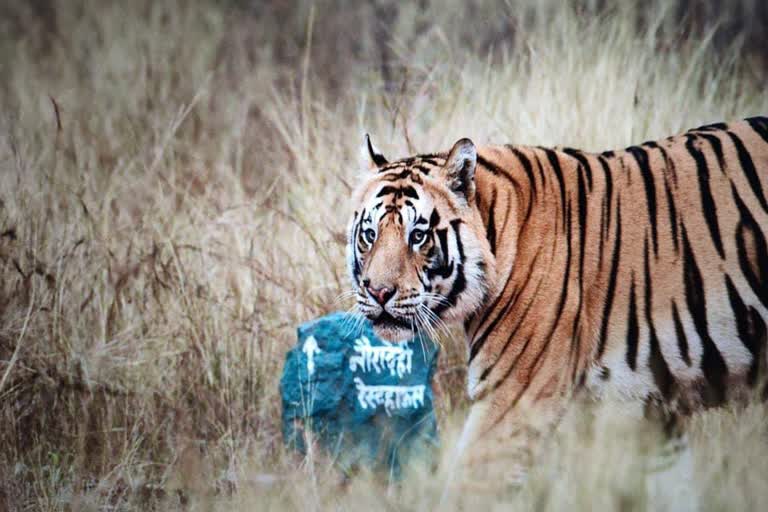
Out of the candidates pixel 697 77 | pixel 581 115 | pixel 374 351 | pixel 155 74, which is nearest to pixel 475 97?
pixel 581 115

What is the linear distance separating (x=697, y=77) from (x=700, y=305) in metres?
3.14

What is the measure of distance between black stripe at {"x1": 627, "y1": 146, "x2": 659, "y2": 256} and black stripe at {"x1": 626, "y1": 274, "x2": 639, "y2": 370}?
8.4 inches

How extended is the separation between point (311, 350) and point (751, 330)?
190 centimetres

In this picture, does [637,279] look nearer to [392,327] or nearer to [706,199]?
[706,199]

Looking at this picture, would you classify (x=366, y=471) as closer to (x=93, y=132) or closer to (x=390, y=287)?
(x=390, y=287)

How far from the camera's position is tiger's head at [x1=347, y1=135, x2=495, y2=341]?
3.79 metres

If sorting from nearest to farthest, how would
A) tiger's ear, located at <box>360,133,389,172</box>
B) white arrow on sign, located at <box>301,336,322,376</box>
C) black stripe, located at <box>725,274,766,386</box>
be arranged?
black stripe, located at <box>725,274,766,386</box>
tiger's ear, located at <box>360,133,389,172</box>
white arrow on sign, located at <box>301,336,322,376</box>

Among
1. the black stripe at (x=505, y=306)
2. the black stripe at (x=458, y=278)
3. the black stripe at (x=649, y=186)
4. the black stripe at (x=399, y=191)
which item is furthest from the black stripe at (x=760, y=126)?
the black stripe at (x=399, y=191)

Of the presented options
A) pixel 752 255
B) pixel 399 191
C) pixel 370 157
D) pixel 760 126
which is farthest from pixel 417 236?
pixel 760 126

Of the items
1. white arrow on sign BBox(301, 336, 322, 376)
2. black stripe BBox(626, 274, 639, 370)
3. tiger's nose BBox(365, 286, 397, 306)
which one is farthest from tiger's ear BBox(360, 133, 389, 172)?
black stripe BBox(626, 274, 639, 370)

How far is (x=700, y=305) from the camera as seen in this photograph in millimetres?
3754

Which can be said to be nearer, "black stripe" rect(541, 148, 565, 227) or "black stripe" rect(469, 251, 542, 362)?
"black stripe" rect(469, 251, 542, 362)

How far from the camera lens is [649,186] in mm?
3938

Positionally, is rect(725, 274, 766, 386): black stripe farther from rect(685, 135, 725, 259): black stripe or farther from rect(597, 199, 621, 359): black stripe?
rect(597, 199, 621, 359): black stripe
